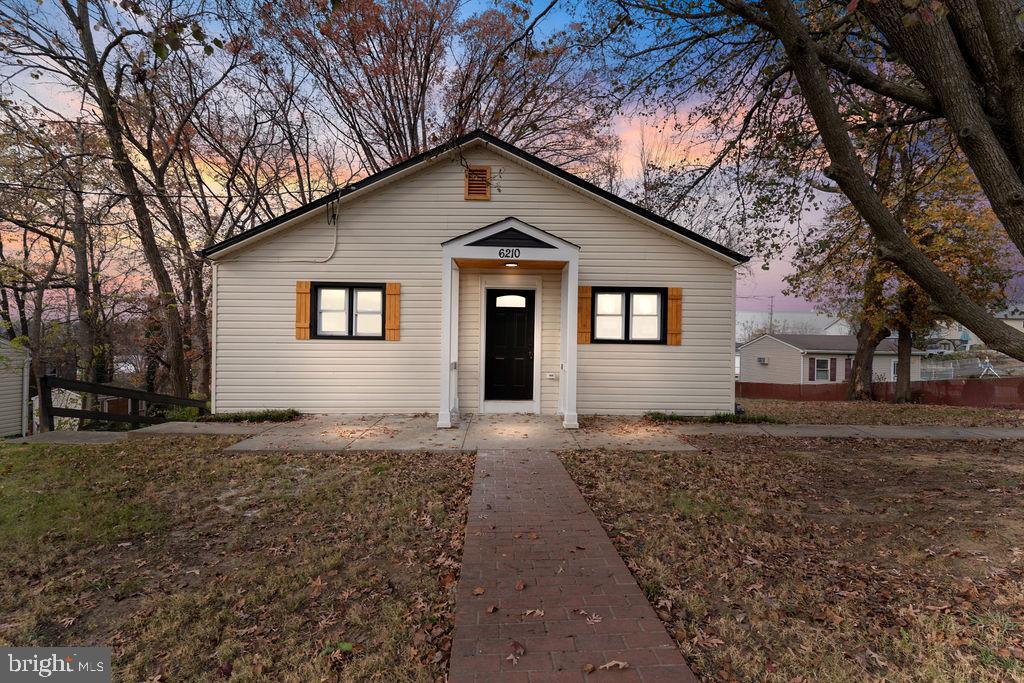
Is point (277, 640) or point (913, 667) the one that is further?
point (277, 640)

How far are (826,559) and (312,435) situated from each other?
7.08 meters

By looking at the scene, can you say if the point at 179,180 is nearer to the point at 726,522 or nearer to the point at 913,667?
the point at 726,522

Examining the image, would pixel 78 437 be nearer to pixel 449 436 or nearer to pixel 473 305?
pixel 449 436

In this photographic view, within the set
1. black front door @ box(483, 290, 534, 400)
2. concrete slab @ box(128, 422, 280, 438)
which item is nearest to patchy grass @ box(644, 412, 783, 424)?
black front door @ box(483, 290, 534, 400)

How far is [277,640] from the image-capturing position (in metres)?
2.64

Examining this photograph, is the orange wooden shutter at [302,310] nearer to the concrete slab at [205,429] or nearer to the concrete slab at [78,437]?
the concrete slab at [205,429]

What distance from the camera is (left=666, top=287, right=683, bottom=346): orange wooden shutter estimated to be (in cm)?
950

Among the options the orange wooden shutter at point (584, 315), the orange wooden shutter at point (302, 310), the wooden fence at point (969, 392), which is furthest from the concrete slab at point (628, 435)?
the wooden fence at point (969, 392)

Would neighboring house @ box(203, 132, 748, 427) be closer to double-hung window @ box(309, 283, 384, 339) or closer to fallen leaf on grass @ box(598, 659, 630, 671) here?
double-hung window @ box(309, 283, 384, 339)

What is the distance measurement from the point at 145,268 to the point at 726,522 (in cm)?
2025

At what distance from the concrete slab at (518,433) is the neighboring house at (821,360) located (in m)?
26.2

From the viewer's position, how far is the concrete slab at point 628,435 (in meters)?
7.02

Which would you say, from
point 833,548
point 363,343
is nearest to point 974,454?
point 833,548

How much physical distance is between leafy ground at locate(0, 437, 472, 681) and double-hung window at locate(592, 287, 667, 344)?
4898 millimetres
